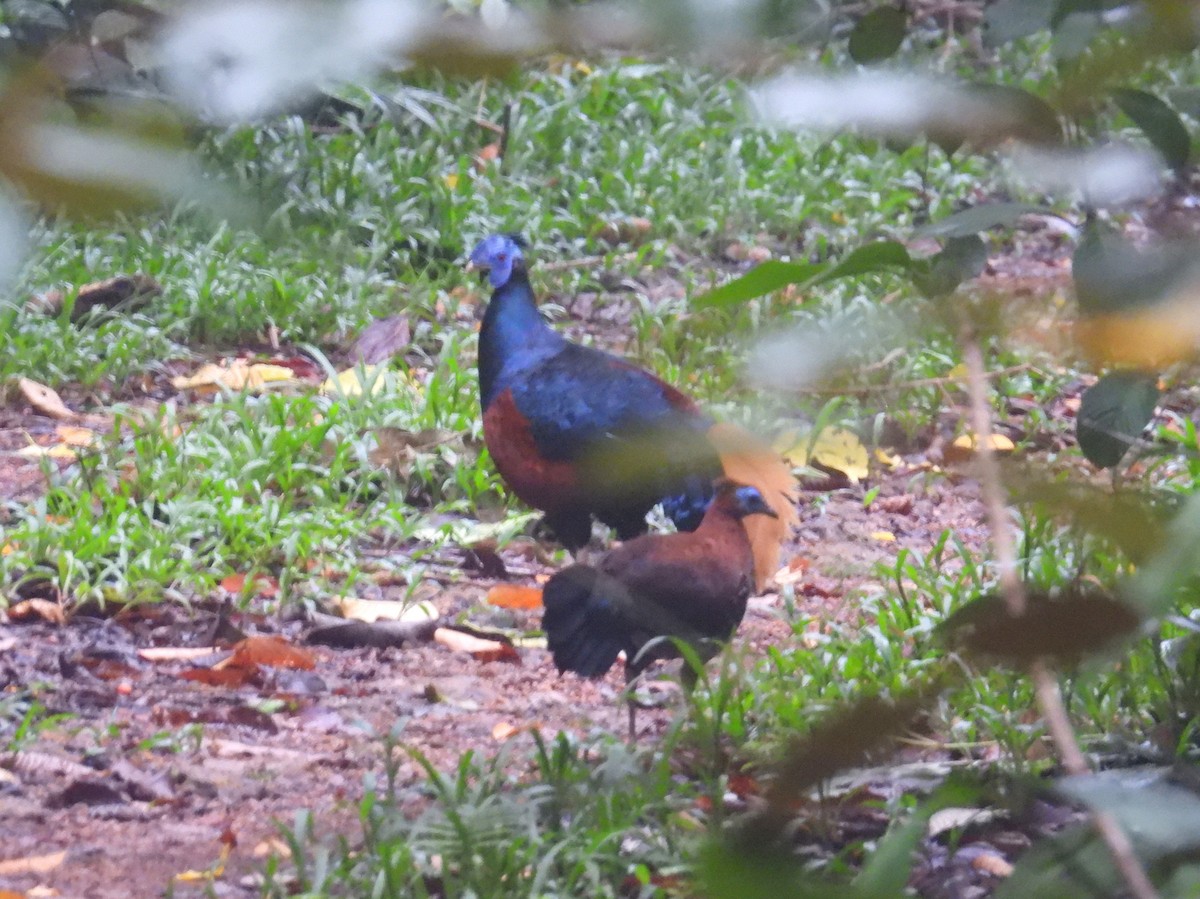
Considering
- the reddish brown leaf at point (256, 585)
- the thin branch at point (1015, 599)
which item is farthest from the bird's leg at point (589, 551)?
the thin branch at point (1015, 599)

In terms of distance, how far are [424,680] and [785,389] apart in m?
2.43

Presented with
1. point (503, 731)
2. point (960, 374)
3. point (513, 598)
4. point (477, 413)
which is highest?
point (477, 413)

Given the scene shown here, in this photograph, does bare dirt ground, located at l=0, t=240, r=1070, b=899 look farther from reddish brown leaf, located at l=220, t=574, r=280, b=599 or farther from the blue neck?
the blue neck

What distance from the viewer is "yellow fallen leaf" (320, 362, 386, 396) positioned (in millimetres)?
4453

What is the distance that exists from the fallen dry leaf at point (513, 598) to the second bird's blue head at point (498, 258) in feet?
3.20

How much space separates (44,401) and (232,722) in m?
1.93

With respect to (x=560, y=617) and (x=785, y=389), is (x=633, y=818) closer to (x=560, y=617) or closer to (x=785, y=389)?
(x=560, y=617)

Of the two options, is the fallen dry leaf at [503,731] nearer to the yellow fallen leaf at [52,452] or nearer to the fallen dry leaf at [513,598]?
the fallen dry leaf at [513,598]

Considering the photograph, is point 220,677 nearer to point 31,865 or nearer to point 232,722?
point 232,722

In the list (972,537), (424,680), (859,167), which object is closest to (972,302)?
(424,680)

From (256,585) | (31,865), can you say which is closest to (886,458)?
(256,585)

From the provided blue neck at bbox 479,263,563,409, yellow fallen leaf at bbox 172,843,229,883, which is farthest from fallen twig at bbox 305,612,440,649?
yellow fallen leaf at bbox 172,843,229,883

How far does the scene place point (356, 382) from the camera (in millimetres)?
4566

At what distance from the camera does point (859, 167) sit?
659 centimetres
